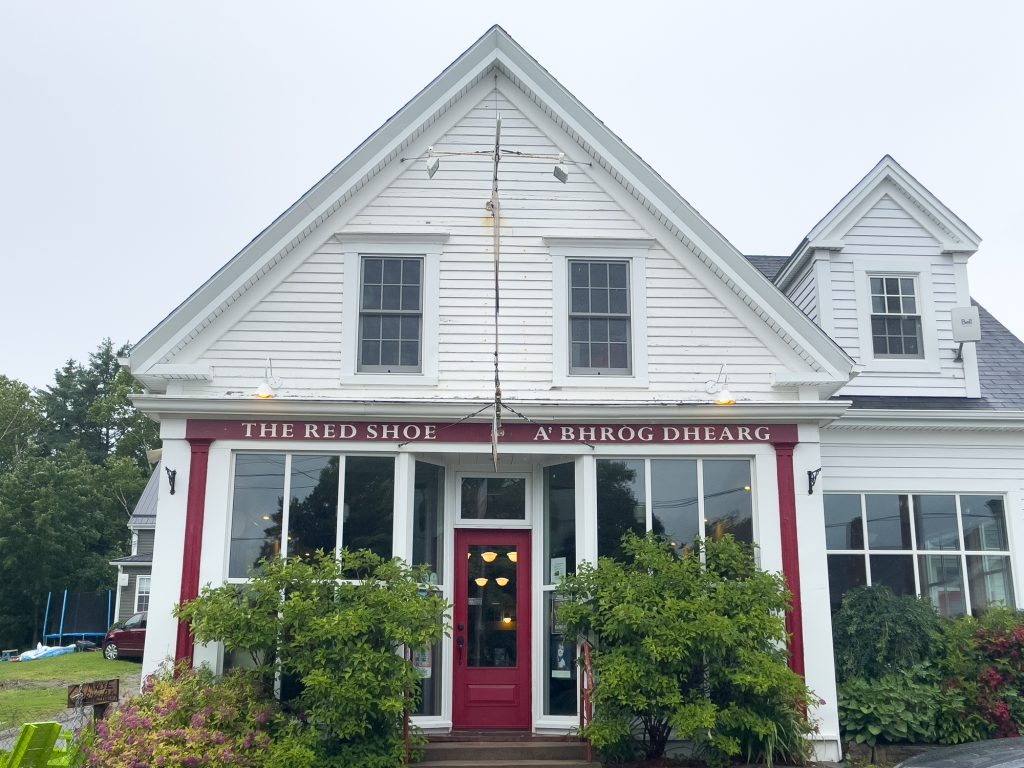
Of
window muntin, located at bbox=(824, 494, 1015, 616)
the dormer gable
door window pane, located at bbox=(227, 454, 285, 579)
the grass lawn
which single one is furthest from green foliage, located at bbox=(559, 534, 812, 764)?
the grass lawn

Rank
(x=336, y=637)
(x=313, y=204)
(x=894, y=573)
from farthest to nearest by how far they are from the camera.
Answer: (x=894, y=573) → (x=313, y=204) → (x=336, y=637)

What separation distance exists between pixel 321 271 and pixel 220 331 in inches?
56.5

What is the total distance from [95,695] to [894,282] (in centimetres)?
1185

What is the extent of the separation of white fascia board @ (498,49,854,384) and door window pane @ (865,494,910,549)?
2.44 metres

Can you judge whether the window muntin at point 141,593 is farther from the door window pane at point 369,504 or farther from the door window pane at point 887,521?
the door window pane at point 887,521

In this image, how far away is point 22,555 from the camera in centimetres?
3772

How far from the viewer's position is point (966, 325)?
12.9 metres

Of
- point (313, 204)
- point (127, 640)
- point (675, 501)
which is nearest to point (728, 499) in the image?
point (675, 501)

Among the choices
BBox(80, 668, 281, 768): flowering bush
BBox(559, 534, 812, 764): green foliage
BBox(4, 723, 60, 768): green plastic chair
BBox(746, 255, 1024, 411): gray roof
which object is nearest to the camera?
BBox(4, 723, 60, 768): green plastic chair

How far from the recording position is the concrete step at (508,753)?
995 centimetres

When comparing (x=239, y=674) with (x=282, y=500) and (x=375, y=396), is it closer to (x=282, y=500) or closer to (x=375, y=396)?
(x=282, y=500)

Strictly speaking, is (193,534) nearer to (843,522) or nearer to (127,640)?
(843,522)

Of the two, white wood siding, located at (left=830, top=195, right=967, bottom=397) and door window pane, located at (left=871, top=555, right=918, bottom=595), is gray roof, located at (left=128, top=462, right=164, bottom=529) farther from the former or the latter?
door window pane, located at (left=871, top=555, right=918, bottom=595)

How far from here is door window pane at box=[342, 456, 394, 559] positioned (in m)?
10.8
